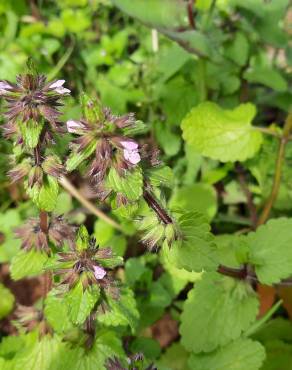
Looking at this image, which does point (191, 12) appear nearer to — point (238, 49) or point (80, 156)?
point (238, 49)

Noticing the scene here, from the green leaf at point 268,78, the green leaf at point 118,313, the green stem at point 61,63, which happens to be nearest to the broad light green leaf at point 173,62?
the green leaf at point 268,78

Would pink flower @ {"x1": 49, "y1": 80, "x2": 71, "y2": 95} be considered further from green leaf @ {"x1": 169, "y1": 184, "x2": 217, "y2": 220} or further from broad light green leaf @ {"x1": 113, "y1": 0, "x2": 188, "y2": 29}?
green leaf @ {"x1": 169, "y1": 184, "x2": 217, "y2": 220}

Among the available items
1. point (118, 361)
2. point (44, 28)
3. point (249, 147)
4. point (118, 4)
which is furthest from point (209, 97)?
point (118, 361)

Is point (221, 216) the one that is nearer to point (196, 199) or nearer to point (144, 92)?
point (196, 199)

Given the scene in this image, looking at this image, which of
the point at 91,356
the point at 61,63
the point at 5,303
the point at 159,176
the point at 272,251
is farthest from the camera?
the point at 61,63

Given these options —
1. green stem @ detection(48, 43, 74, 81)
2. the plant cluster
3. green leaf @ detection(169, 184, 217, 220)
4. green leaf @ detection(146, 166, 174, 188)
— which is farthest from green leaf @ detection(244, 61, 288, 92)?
green leaf @ detection(146, 166, 174, 188)

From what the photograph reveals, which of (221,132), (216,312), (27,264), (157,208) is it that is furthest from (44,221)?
(221,132)

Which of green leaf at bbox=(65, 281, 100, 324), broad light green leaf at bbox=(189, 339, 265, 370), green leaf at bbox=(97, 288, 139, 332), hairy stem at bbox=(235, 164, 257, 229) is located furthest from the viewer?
hairy stem at bbox=(235, 164, 257, 229)
